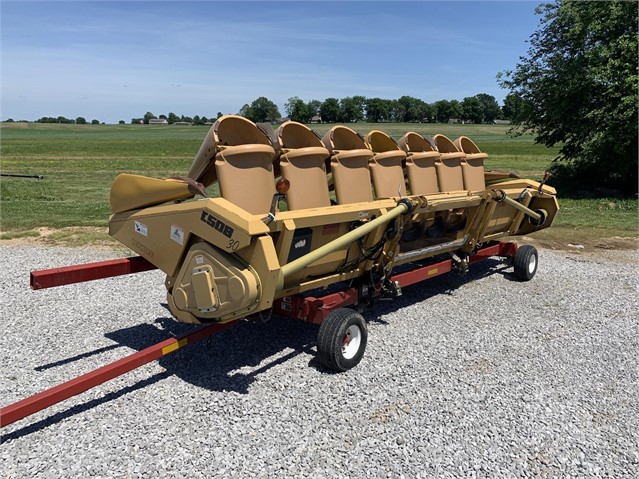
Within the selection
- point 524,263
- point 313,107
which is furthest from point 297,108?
point 524,263

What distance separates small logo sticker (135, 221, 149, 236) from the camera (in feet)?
14.5

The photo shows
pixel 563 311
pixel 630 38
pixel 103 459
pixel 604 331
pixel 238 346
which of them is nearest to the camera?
pixel 103 459

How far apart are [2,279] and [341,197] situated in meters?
4.99

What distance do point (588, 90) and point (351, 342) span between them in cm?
1502

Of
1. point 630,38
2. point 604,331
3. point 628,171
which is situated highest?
point 630,38

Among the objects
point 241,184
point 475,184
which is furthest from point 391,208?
point 475,184

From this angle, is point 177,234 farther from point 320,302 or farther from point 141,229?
point 320,302

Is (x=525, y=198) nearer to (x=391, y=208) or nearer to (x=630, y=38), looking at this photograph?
(x=391, y=208)

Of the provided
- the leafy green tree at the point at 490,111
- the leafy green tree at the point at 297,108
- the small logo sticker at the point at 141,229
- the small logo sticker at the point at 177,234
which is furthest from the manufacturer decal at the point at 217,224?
the leafy green tree at the point at 490,111

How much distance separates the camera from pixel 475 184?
755 cm

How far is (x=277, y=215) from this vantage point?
4156 mm

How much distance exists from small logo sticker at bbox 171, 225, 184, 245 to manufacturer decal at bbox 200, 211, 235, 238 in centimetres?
29

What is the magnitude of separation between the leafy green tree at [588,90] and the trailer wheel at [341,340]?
13503 mm

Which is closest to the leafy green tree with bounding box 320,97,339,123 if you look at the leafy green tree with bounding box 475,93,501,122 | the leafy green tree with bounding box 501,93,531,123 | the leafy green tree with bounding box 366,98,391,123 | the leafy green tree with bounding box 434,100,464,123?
the leafy green tree with bounding box 366,98,391,123
